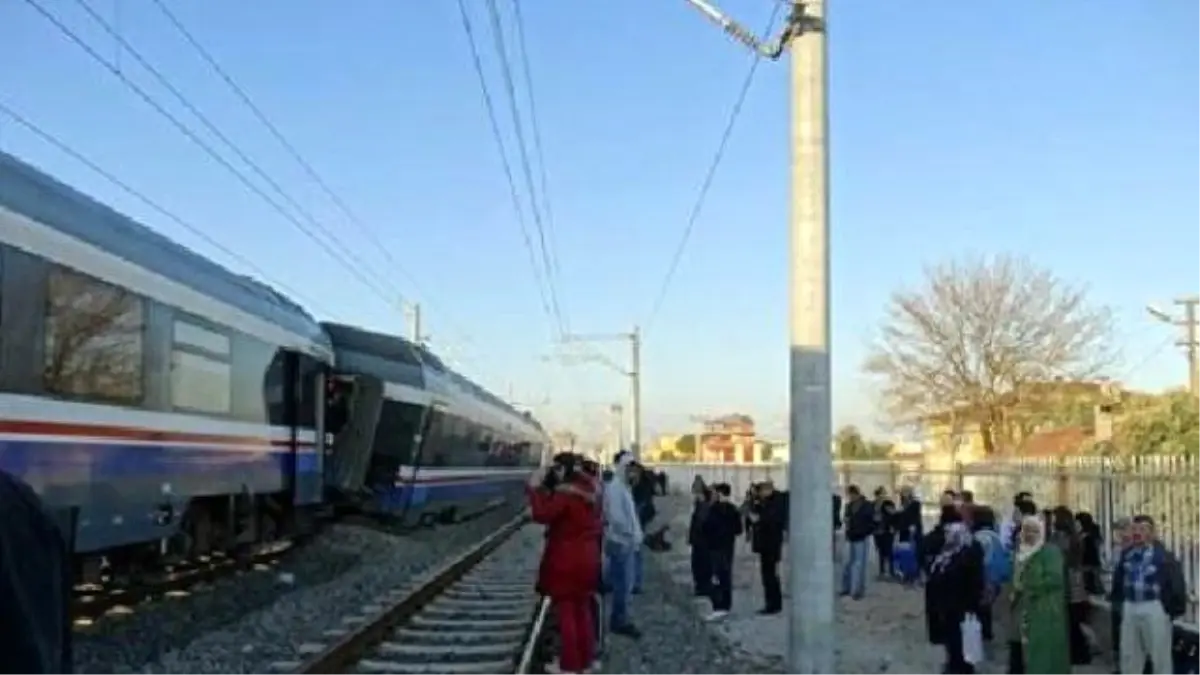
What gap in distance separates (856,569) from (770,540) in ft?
8.32

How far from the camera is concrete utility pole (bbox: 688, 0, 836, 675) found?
1023 centimetres

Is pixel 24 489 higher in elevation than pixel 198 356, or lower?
lower

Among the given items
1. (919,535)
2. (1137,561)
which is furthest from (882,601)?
(1137,561)

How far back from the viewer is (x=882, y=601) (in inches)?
794

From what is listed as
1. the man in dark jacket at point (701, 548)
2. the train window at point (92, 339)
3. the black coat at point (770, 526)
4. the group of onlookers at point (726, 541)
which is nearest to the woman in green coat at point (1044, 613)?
the group of onlookers at point (726, 541)

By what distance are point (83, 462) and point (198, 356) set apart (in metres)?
3.37

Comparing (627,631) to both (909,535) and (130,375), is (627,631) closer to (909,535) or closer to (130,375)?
(130,375)

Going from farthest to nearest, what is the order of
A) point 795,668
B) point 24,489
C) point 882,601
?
point 882,601 < point 795,668 < point 24,489

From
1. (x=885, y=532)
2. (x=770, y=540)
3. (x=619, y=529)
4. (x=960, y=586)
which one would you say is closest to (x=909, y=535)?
(x=885, y=532)

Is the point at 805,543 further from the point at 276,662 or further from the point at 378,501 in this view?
the point at 378,501

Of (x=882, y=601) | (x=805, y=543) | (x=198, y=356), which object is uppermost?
(x=198, y=356)

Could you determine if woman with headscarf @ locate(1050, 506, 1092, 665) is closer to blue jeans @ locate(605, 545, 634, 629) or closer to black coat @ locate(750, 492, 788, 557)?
blue jeans @ locate(605, 545, 634, 629)

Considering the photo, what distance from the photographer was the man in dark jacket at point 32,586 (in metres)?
1.89

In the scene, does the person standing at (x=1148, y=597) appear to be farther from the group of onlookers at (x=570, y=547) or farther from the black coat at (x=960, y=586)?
the group of onlookers at (x=570, y=547)
